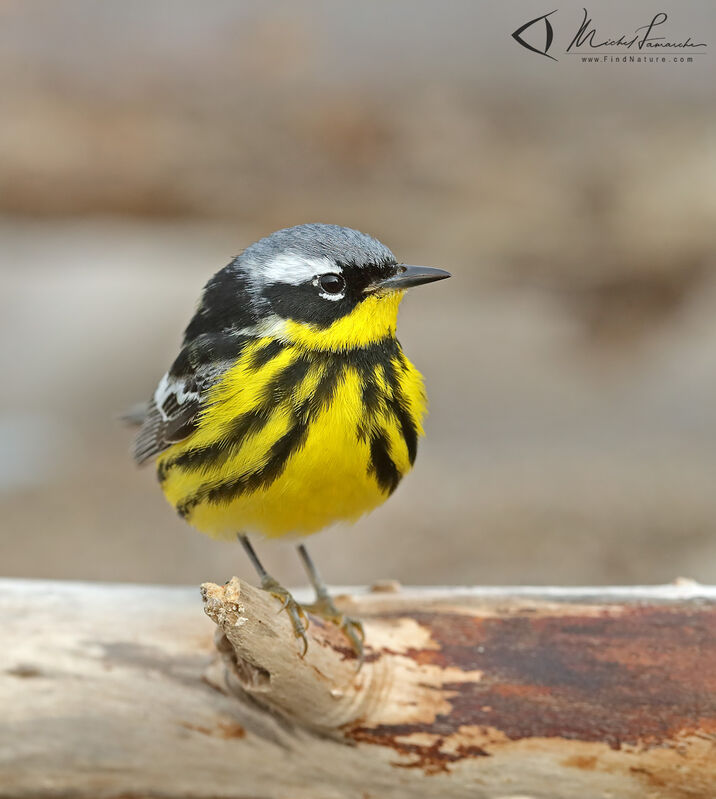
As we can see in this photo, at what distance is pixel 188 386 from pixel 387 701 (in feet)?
3.17

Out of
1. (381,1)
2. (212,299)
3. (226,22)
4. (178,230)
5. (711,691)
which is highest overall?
(381,1)

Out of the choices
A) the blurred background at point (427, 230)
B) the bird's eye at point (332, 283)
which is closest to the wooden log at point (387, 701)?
the bird's eye at point (332, 283)

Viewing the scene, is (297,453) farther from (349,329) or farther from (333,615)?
(333,615)

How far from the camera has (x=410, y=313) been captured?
6590 mm

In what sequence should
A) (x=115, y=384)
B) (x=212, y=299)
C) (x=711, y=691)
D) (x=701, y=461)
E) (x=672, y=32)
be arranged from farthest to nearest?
(x=115, y=384) < (x=701, y=461) < (x=672, y=32) < (x=212, y=299) < (x=711, y=691)

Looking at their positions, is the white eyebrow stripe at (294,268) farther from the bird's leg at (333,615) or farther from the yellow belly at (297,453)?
the bird's leg at (333,615)

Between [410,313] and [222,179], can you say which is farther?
[410,313]

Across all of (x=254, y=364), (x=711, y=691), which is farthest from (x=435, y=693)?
(x=254, y=364)

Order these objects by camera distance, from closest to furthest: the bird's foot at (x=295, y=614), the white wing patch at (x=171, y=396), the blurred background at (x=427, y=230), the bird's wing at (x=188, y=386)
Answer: the bird's foot at (x=295, y=614)
the bird's wing at (x=188, y=386)
the white wing patch at (x=171, y=396)
the blurred background at (x=427, y=230)

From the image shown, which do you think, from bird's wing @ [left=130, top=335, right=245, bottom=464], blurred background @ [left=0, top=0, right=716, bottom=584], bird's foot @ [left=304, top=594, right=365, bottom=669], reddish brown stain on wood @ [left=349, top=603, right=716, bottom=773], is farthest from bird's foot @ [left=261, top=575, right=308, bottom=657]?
blurred background @ [left=0, top=0, right=716, bottom=584]

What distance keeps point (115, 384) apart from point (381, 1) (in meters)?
2.96

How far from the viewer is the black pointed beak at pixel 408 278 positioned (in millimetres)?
2445

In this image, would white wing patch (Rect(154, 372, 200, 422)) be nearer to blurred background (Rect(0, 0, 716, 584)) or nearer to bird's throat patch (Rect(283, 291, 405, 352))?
bird's throat patch (Rect(283, 291, 405, 352))

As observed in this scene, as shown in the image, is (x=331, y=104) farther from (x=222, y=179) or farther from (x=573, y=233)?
(x=573, y=233)
